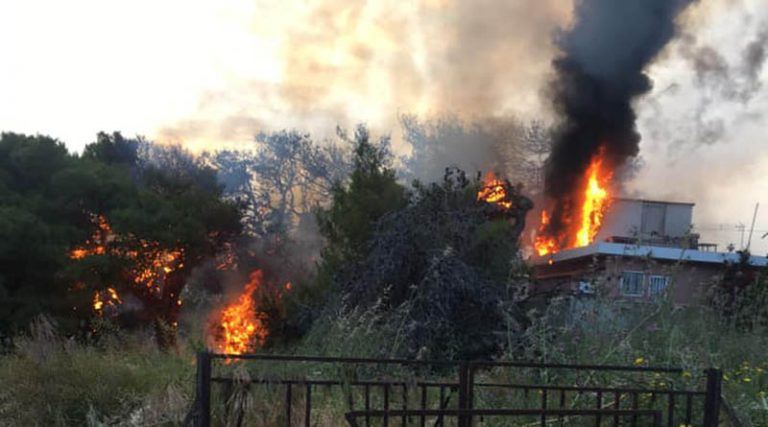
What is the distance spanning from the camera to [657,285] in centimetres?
576

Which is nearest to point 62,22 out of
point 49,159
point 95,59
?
point 95,59

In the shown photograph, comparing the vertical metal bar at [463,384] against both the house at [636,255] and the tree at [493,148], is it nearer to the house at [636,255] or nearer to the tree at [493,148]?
the house at [636,255]

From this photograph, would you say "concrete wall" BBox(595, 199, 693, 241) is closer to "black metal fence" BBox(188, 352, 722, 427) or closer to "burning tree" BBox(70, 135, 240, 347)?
"burning tree" BBox(70, 135, 240, 347)

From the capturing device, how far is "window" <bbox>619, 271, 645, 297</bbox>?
20.9 ft

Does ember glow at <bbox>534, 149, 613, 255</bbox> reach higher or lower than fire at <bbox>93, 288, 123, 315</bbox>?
higher

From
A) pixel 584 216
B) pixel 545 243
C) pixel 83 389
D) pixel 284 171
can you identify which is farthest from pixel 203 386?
pixel 284 171

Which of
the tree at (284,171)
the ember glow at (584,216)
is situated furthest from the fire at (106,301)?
the ember glow at (584,216)

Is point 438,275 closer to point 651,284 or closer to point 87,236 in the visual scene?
point 651,284

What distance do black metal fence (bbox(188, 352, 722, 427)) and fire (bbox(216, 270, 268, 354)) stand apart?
24.3 feet

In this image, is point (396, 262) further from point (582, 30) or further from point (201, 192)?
point (582, 30)

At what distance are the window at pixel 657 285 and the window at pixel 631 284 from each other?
0.74 ft

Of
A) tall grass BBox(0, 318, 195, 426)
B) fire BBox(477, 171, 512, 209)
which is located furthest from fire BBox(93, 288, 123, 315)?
tall grass BBox(0, 318, 195, 426)

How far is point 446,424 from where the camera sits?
11.9 feet

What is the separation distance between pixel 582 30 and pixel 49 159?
1867 centimetres
